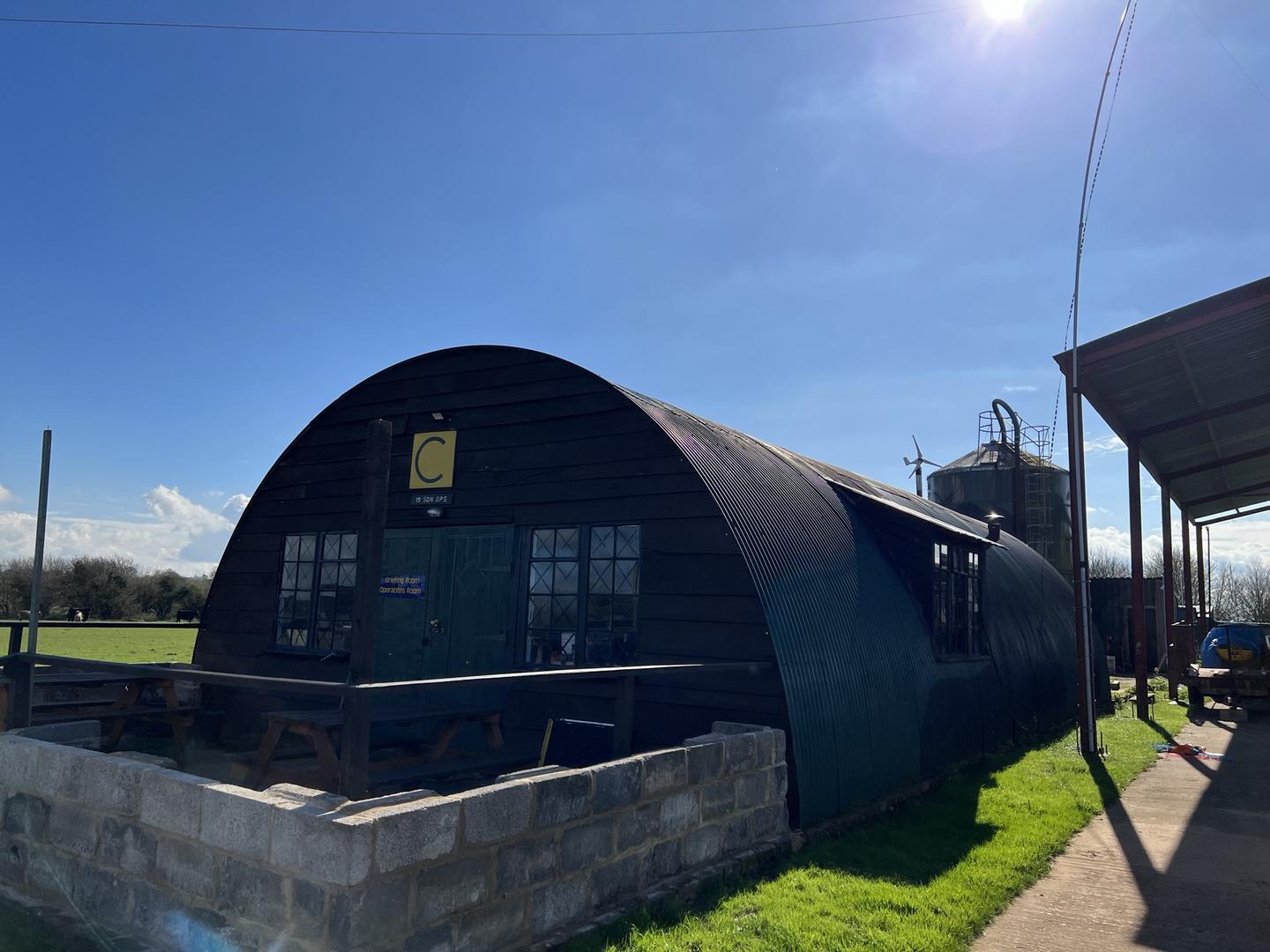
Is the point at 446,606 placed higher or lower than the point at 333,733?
higher

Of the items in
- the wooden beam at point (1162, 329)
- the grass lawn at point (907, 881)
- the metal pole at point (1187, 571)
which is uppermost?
the wooden beam at point (1162, 329)

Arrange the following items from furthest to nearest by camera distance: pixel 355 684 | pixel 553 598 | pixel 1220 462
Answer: pixel 1220 462
pixel 553 598
pixel 355 684

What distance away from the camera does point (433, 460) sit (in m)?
10.3

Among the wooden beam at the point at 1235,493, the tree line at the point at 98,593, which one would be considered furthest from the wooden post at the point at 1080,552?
the tree line at the point at 98,593

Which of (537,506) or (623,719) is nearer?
(623,719)

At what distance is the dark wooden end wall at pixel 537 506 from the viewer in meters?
7.79

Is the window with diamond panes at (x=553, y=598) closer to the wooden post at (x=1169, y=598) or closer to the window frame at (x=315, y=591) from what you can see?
the window frame at (x=315, y=591)

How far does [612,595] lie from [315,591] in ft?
14.3

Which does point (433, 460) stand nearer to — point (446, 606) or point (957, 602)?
point (446, 606)

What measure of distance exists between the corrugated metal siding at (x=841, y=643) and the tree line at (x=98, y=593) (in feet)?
128

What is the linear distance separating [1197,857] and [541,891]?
5.33 meters

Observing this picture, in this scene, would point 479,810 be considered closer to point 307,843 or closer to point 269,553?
point 307,843

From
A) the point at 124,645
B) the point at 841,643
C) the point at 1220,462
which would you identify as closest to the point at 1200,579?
the point at 1220,462

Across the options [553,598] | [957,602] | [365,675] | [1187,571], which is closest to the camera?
[365,675]
